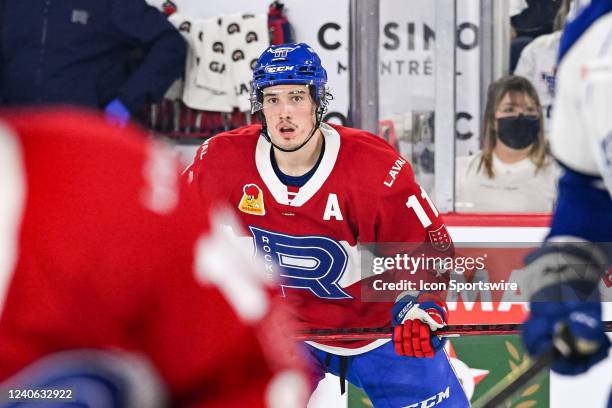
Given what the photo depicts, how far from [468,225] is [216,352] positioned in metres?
2.75

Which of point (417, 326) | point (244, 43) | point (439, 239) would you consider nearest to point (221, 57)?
point (244, 43)

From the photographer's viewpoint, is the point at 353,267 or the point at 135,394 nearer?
the point at 135,394

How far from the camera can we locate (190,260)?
1.56ft

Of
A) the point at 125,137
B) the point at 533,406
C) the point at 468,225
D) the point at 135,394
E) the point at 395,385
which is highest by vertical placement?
the point at 125,137

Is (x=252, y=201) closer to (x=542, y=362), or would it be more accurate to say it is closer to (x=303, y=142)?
(x=303, y=142)

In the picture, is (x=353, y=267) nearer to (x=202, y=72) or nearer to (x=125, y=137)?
(x=202, y=72)

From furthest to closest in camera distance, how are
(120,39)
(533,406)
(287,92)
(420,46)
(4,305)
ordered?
(120,39), (420,46), (533,406), (287,92), (4,305)

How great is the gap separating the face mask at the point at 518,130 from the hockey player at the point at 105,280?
2.98 meters

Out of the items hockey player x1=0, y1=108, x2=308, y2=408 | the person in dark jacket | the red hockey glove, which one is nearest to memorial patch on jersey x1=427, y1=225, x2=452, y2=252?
the red hockey glove

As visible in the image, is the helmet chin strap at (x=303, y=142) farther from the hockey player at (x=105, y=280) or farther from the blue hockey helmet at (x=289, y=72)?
the hockey player at (x=105, y=280)

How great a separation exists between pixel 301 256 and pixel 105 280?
2.00m

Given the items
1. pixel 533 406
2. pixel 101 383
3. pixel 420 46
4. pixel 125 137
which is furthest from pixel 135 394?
pixel 420 46

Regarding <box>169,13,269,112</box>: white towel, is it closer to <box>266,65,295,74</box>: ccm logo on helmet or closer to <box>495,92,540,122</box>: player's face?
<box>495,92,540,122</box>: player's face

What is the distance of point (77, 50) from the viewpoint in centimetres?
376
